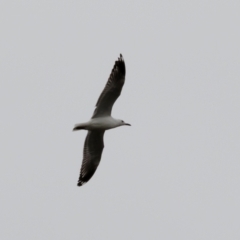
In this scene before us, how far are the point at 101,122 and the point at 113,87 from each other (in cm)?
130

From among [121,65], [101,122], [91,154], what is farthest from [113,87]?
[91,154]

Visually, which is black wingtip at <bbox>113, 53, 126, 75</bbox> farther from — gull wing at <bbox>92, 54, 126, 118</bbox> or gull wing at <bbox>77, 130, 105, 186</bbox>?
gull wing at <bbox>77, 130, 105, 186</bbox>

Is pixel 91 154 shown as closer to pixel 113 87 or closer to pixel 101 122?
pixel 101 122

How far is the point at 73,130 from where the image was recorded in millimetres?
27109

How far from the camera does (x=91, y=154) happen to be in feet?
93.8

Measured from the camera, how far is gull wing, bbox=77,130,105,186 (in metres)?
28.2

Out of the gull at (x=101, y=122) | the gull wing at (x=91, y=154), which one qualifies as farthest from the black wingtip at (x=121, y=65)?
the gull wing at (x=91, y=154)

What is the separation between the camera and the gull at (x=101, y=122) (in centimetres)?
2667

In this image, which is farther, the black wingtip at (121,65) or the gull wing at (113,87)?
the black wingtip at (121,65)

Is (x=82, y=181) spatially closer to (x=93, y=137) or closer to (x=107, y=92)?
(x=93, y=137)

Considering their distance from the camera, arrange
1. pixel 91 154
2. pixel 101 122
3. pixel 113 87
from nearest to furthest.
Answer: pixel 113 87 → pixel 101 122 → pixel 91 154

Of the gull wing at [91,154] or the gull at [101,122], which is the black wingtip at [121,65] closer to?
the gull at [101,122]

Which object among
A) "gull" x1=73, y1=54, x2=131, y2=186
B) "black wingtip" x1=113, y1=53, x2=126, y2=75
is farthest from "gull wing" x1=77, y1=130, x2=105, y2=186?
"black wingtip" x1=113, y1=53, x2=126, y2=75

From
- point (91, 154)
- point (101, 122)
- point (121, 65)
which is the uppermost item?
point (121, 65)
